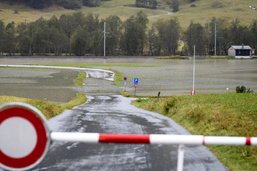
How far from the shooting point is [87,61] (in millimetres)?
126812

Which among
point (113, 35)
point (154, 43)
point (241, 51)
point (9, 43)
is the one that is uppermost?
point (113, 35)

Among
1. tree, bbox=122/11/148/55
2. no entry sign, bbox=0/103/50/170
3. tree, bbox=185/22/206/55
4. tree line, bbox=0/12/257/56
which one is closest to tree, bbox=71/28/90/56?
tree line, bbox=0/12/257/56

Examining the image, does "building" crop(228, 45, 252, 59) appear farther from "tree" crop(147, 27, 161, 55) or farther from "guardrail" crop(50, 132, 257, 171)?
"guardrail" crop(50, 132, 257, 171)

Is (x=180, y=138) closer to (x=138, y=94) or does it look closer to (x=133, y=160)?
(x=133, y=160)

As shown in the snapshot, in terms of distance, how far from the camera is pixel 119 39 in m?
167

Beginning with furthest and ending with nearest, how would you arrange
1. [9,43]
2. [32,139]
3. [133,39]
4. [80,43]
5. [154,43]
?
[154,43] < [133,39] < [9,43] < [80,43] < [32,139]

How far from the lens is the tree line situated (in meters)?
160

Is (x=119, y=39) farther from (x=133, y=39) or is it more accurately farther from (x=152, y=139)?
(x=152, y=139)

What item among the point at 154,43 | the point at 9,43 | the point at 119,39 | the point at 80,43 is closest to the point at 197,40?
the point at 154,43

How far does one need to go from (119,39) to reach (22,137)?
16291 cm

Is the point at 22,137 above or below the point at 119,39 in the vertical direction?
below

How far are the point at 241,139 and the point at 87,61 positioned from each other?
123 m

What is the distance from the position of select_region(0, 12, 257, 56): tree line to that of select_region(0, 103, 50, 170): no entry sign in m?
153

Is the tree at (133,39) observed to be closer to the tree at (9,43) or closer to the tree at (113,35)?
the tree at (113,35)
